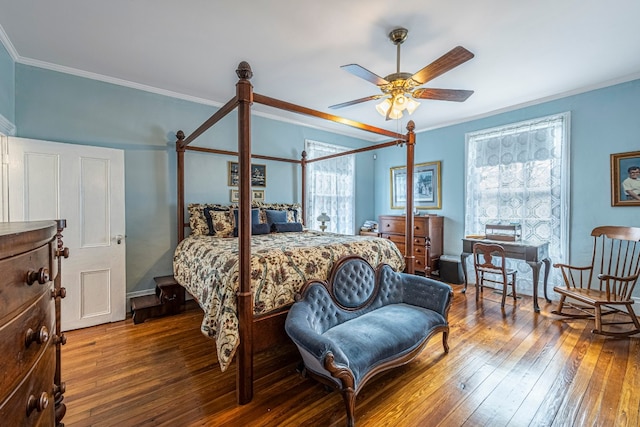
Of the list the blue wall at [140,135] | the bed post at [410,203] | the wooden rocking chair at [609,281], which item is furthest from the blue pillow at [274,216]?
the wooden rocking chair at [609,281]

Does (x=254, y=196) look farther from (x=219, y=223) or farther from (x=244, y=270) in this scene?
(x=244, y=270)

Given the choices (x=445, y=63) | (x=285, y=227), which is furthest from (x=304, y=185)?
(x=445, y=63)

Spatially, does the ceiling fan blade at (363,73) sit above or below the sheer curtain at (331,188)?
above

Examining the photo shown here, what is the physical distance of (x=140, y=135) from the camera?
346cm

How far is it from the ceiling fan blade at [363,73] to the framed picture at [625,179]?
314cm

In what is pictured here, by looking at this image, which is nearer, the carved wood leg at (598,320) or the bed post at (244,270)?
the bed post at (244,270)

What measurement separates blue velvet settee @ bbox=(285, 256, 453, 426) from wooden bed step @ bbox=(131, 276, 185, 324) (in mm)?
1956

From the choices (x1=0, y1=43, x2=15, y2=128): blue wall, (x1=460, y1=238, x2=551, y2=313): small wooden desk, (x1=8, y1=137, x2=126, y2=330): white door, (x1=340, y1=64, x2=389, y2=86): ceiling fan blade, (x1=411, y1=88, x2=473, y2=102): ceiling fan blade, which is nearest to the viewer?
(x1=340, y1=64, x2=389, y2=86): ceiling fan blade

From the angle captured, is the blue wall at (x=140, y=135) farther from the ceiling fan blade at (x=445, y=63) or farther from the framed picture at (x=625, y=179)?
the framed picture at (x=625, y=179)

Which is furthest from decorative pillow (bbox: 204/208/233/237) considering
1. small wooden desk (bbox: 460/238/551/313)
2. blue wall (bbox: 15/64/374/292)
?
small wooden desk (bbox: 460/238/551/313)

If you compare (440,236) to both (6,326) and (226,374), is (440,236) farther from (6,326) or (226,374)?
(6,326)

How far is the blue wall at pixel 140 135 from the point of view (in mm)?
2932

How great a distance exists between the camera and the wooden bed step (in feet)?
10.1

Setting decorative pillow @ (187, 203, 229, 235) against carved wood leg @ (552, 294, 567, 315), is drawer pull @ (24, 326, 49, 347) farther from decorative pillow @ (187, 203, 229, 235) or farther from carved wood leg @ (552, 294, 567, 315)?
carved wood leg @ (552, 294, 567, 315)
